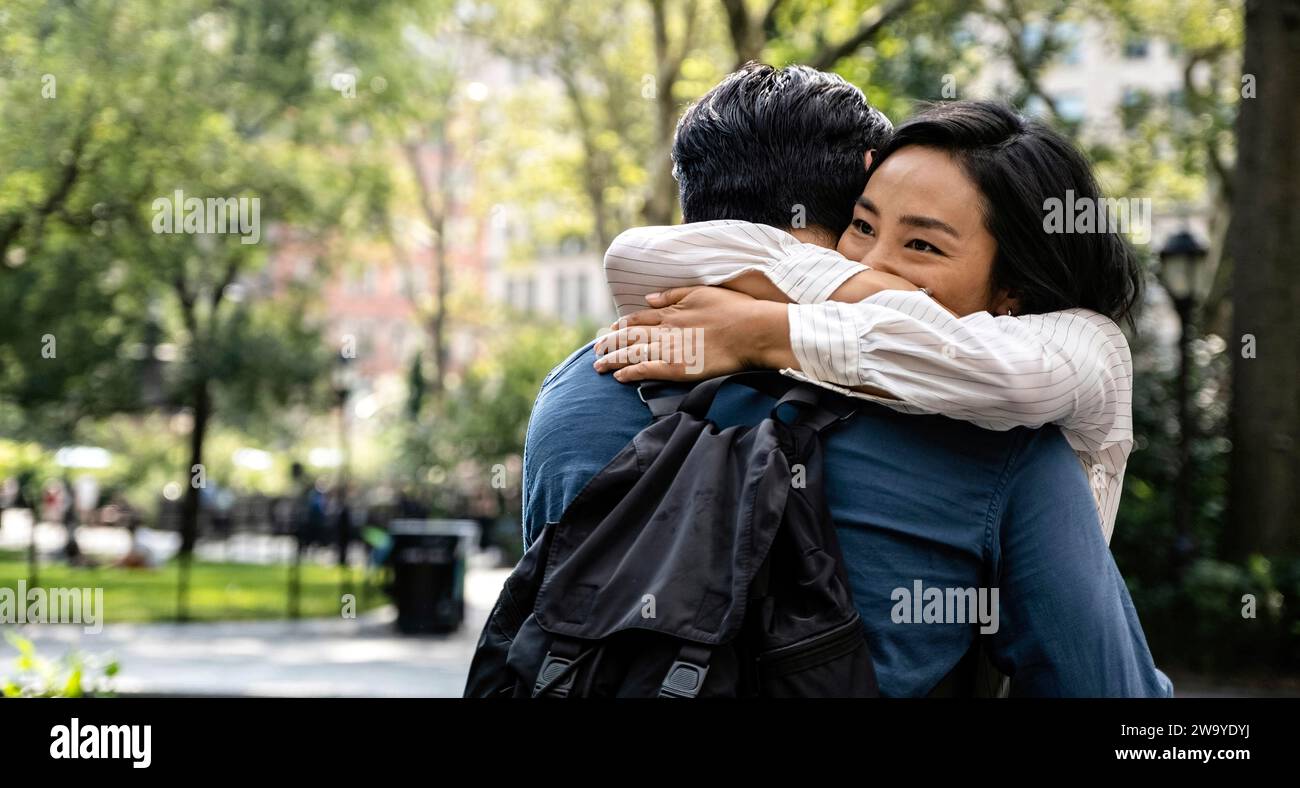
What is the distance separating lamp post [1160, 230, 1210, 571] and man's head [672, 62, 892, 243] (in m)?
10.7

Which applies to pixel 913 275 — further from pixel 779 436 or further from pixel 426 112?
pixel 426 112

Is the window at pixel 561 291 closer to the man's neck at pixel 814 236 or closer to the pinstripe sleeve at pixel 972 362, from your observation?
the man's neck at pixel 814 236

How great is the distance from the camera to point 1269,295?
1070 cm

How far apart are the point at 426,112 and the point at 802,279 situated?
2301cm

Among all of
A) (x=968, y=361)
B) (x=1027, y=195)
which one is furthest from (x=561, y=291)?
(x=968, y=361)

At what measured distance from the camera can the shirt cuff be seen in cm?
182

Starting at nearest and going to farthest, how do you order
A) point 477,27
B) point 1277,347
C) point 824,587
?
point 824,587, point 1277,347, point 477,27

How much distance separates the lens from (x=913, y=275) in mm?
1881

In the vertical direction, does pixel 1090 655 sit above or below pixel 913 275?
below

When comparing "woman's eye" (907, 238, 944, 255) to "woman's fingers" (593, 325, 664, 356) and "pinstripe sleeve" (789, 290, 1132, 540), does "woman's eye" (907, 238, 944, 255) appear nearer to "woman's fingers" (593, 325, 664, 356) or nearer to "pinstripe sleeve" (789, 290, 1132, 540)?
"pinstripe sleeve" (789, 290, 1132, 540)
